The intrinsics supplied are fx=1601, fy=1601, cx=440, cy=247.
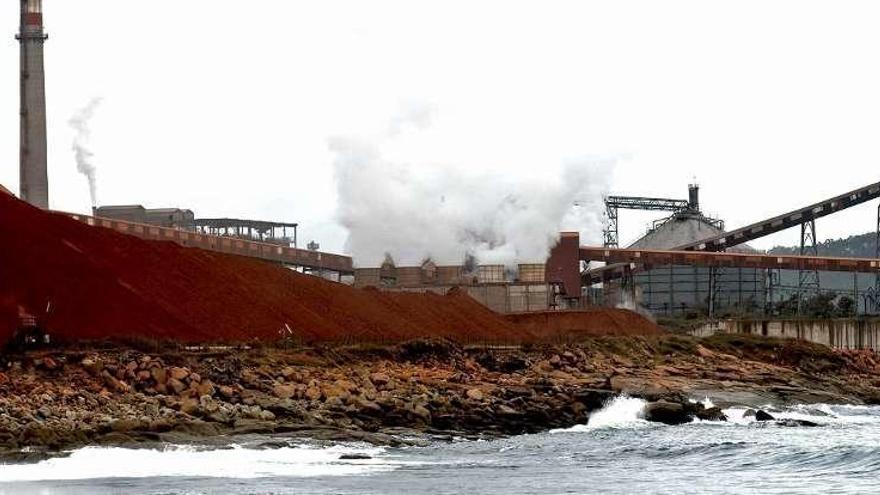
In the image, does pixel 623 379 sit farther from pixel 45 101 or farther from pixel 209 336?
pixel 45 101

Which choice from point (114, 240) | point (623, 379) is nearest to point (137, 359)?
point (114, 240)

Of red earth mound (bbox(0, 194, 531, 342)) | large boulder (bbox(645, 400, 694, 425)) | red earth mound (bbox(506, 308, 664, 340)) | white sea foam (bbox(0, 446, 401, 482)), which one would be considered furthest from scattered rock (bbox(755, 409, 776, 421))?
red earth mound (bbox(506, 308, 664, 340))

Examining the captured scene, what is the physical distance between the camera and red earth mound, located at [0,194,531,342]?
170ft

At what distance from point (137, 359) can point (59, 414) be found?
224 inches

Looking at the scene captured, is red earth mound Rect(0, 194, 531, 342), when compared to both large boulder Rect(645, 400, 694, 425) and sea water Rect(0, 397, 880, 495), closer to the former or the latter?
large boulder Rect(645, 400, 694, 425)

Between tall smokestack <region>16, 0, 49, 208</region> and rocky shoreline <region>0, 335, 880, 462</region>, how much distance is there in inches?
1924

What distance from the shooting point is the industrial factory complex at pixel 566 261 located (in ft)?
295

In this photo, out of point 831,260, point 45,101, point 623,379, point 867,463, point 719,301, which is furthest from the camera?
point 719,301

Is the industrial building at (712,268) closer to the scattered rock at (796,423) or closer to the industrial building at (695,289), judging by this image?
the industrial building at (695,289)

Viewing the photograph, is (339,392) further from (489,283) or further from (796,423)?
(489,283)

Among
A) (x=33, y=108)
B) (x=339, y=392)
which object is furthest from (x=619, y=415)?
(x=33, y=108)

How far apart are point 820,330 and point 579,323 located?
887 inches

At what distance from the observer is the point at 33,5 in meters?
104

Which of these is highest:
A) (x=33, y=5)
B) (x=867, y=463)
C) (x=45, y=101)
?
(x=33, y=5)
